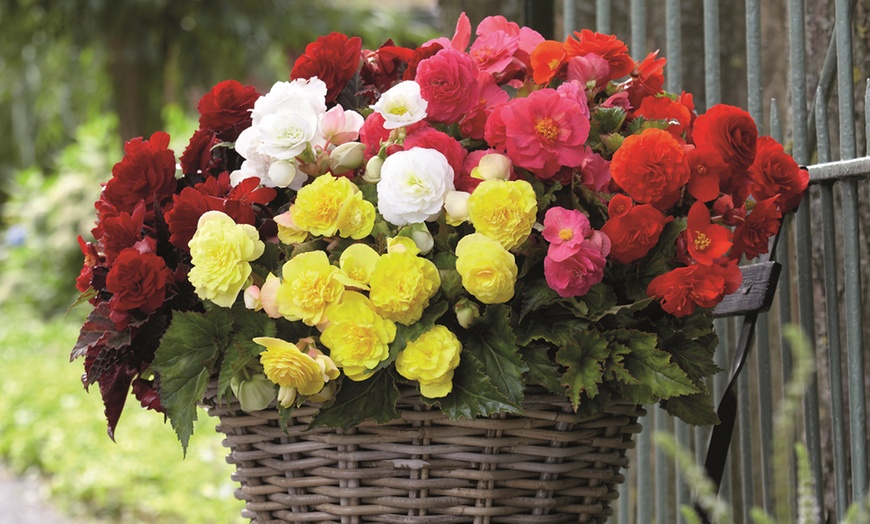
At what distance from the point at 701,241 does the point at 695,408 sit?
0.18 meters

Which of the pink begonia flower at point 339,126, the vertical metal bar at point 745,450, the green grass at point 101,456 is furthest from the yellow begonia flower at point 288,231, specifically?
the green grass at point 101,456

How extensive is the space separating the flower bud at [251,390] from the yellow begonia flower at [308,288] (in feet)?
0.26

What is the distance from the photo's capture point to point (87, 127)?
28.0 feet

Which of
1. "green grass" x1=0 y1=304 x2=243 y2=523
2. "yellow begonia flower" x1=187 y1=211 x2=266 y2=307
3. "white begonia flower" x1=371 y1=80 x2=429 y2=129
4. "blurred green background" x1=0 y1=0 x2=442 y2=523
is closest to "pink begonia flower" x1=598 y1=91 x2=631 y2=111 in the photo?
"white begonia flower" x1=371 y1=80 x2=429 y2=129

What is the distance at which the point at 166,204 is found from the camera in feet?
3.74

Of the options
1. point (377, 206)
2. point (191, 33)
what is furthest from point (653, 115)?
point (191, 33)

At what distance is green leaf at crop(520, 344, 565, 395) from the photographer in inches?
39.4

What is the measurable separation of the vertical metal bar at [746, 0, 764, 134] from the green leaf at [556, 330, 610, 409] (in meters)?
0.63

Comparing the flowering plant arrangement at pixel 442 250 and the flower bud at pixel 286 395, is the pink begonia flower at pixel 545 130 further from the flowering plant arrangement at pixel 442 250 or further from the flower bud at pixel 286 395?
the flower bud at pixel 286 395

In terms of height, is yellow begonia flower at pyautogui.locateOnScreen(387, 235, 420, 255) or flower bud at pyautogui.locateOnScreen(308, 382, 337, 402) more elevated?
yellow begonia flower at pyautogui.locateOnScreen(387, 235, 420, 255)

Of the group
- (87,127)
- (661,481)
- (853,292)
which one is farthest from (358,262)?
(87,127)

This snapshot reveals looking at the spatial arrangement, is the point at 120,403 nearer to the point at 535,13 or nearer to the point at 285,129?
the point at 285,129

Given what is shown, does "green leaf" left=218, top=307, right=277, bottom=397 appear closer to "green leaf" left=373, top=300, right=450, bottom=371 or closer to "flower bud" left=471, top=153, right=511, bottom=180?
"green leaf" left=373, top=300, right=450, bottom=371

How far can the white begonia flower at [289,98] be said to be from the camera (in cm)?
109
